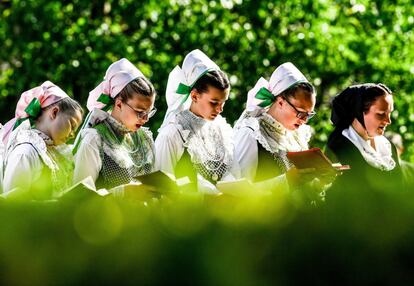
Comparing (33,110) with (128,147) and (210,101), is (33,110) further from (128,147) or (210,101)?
(210,101)

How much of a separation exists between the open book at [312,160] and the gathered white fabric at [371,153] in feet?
3.95

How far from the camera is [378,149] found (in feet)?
18.0

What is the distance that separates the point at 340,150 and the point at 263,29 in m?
4.30

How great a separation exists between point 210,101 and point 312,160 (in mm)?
853

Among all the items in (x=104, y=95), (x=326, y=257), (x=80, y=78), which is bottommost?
(x=80, y=78)

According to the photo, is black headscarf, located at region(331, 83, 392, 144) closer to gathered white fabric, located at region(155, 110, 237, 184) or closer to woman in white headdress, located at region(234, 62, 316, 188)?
woman in white headdress, located at region(234, 62, 316, 188)

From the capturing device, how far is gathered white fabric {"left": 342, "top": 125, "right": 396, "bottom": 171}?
532 cm

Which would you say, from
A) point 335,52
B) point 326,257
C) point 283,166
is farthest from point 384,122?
point 335,52

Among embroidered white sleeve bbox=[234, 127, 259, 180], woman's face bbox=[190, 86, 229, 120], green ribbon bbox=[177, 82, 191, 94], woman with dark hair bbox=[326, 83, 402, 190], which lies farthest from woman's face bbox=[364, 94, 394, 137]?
green ribbon bbox=[177, 82, 191, 94]

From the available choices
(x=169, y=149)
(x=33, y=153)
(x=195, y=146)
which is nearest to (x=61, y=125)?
(x=33, y=153)

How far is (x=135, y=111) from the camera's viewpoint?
14.7 ft

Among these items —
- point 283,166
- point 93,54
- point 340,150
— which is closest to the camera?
point 283,166

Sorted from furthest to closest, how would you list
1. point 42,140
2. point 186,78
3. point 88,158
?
point 186,78 < point 88,158 < point 42,140

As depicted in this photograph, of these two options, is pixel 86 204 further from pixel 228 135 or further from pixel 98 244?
pixel 228 135
